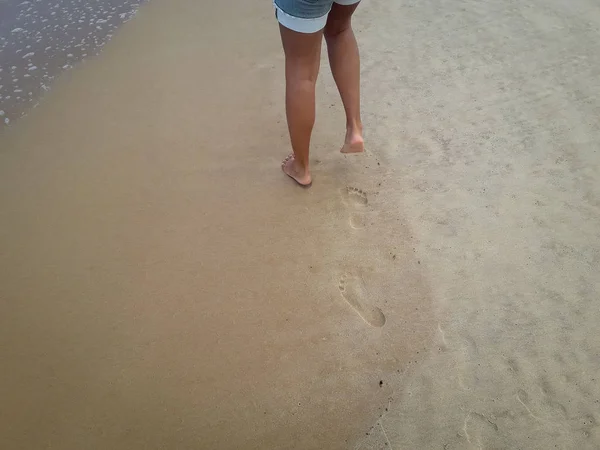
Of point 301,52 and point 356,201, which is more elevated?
point 301,52

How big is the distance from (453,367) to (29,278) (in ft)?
3.52

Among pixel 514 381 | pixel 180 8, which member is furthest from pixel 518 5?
pixel 514 381

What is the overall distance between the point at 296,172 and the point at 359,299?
0.46 meters

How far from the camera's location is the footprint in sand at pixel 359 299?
1218 millimetres

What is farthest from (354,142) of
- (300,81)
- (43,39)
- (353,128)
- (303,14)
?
(43,39)

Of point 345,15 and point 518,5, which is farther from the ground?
point 345,15

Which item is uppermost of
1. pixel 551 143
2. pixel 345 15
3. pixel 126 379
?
pixel 345 15

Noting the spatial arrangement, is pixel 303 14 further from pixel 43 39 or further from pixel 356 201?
pixel 43 39

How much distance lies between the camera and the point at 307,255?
135cm

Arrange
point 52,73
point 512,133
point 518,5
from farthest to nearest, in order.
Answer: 1. point 518,5
2. point 52,73
3. point 512,133

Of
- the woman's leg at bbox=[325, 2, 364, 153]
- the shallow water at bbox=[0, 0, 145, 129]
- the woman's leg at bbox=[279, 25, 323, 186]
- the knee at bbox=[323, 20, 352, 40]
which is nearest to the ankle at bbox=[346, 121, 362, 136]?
the woman's leg at bbox=[325, 2, 364, 153]

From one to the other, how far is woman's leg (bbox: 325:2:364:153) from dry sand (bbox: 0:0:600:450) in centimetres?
14

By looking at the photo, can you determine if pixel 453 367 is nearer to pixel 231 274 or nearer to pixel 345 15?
pixel 231 274

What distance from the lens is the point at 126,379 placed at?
1.13 m
